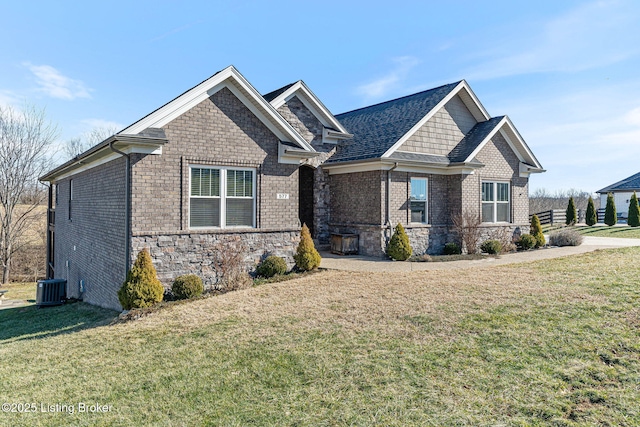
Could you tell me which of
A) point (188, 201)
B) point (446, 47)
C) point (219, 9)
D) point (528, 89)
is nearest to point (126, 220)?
point (188, 201)

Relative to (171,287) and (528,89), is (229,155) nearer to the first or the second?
(171,287)

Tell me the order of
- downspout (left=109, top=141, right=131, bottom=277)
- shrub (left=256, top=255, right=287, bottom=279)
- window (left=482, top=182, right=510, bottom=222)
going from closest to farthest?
1. downspout (left=109, top=141, right=131, bottom=277)
2. shrub (left=256, top=255, right=287, bottom=279)
3. window (left=482, top=182, right=510, bottom=222)

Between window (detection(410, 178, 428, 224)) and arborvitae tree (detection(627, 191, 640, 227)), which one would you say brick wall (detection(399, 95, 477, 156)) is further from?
arborvitae tree (detection(627, 191, 640, 227))

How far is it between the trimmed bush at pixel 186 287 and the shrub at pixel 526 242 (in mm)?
13147

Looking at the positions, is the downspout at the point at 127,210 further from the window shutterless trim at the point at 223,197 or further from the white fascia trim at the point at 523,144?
the white fascia trim at the point at 523,144

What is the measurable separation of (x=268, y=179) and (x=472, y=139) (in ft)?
31.3

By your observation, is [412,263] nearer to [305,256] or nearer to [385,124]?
[305,256]

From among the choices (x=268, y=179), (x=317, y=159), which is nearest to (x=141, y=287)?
(x=268, y=179)

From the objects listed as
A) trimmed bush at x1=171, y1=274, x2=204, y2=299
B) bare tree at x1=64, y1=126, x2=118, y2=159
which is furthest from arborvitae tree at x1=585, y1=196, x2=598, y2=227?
bare tree at x1=64, y1=126, x2=118, y2=159

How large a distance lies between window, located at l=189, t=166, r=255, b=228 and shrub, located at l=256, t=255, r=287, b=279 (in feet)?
3.76

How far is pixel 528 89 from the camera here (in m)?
14.0

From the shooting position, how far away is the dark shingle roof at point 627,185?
114 feet

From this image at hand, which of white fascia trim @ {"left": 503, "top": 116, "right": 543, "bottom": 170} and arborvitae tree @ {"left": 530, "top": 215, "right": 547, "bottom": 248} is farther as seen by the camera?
arborvitae tree @ {"left": 530, "top": 215, "right": 547, "bottom": 248}

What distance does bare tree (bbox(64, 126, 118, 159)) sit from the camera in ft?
122
